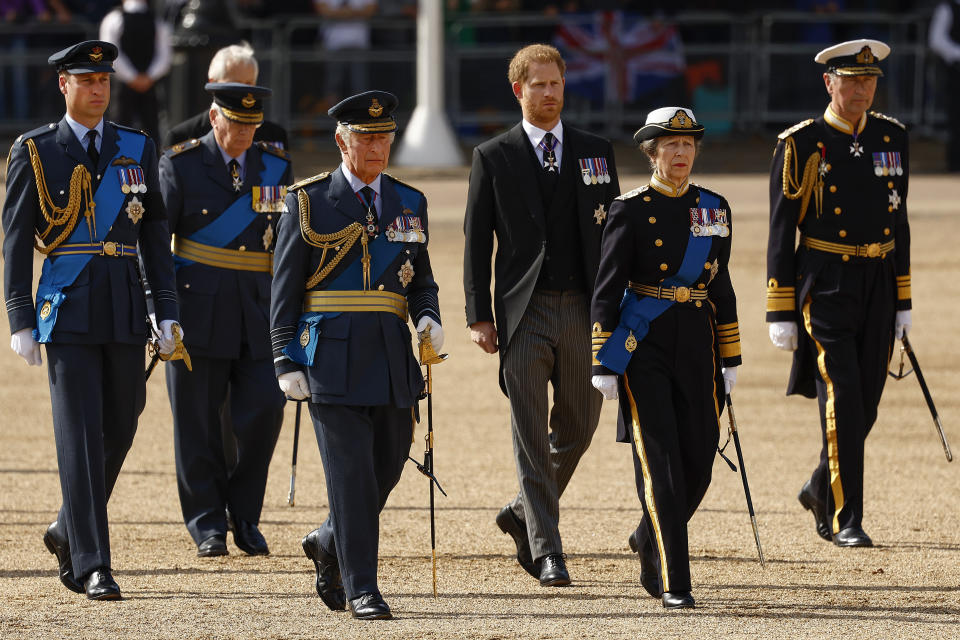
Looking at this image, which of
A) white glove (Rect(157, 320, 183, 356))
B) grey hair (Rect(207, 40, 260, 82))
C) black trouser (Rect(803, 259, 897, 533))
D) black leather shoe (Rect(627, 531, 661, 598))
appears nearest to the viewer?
black leather shoe (Rect(627, 531, 661, 598))

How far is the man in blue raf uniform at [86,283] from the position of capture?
6.77m

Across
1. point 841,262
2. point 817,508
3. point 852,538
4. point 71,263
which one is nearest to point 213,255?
point 71,263

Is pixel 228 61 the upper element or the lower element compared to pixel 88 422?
upper

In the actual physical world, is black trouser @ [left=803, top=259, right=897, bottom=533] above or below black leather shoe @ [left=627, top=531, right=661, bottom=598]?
above

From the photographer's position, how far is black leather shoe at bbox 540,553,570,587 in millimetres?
6852

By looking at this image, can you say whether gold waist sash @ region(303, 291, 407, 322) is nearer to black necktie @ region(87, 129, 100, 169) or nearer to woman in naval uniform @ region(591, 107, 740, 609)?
woman in naval uniform @ region(591, 107, 740, 609)

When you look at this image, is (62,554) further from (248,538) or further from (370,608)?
(370,608)

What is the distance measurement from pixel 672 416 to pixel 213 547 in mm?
2044

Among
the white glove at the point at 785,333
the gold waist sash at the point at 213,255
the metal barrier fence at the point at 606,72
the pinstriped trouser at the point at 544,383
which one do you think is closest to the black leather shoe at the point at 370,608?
the pinstriped trouser at the point at 544,383

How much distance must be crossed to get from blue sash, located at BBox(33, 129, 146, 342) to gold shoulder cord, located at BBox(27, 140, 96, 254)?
0.07ft

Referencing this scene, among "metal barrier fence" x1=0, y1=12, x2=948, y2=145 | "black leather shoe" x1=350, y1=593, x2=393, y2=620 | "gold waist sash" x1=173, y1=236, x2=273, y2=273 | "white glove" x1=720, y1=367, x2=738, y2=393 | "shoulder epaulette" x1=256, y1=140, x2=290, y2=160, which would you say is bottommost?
"metal barrier fence" x1=0, y1=12, x2=948, y2=145

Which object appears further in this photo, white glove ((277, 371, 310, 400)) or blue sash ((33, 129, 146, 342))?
blue sash ((33, 129, 146, 342))

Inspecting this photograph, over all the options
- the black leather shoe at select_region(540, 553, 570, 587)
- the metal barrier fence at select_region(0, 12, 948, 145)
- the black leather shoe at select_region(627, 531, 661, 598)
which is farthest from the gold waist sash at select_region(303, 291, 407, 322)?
the metal barrier fence at select_region(0, 12, 948, 145)

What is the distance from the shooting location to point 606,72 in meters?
19.7
